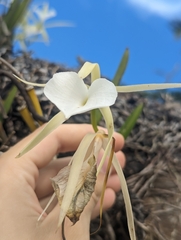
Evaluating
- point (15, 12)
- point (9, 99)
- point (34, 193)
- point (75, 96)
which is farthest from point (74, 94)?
point (15, 12)

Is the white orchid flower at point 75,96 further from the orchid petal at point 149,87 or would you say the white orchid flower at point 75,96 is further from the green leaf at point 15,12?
the green leaf at point 15,12

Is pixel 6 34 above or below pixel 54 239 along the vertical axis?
above

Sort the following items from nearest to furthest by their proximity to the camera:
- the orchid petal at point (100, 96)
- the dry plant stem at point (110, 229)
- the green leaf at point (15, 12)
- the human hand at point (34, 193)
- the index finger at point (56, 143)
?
the orchid petal at point (100, 96), the human hand at point (34, 193), the index finger at point (56, 143), the dry plant stem at point (110, 229), the green leaf at point (15, 12)

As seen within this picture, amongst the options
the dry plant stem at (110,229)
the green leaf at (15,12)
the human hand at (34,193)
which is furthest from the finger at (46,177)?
the green leaf at (15,12)

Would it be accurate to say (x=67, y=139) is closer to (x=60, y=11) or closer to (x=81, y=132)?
(x=81, y=132)

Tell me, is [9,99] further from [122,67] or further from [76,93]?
[76,93]

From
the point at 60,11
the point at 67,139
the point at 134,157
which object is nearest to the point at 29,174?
the point at 67,139

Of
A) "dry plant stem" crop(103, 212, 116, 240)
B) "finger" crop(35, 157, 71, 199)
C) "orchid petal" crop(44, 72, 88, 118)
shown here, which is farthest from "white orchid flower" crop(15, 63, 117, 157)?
"dry plant stem" crop(103, 212, 116, 240)
